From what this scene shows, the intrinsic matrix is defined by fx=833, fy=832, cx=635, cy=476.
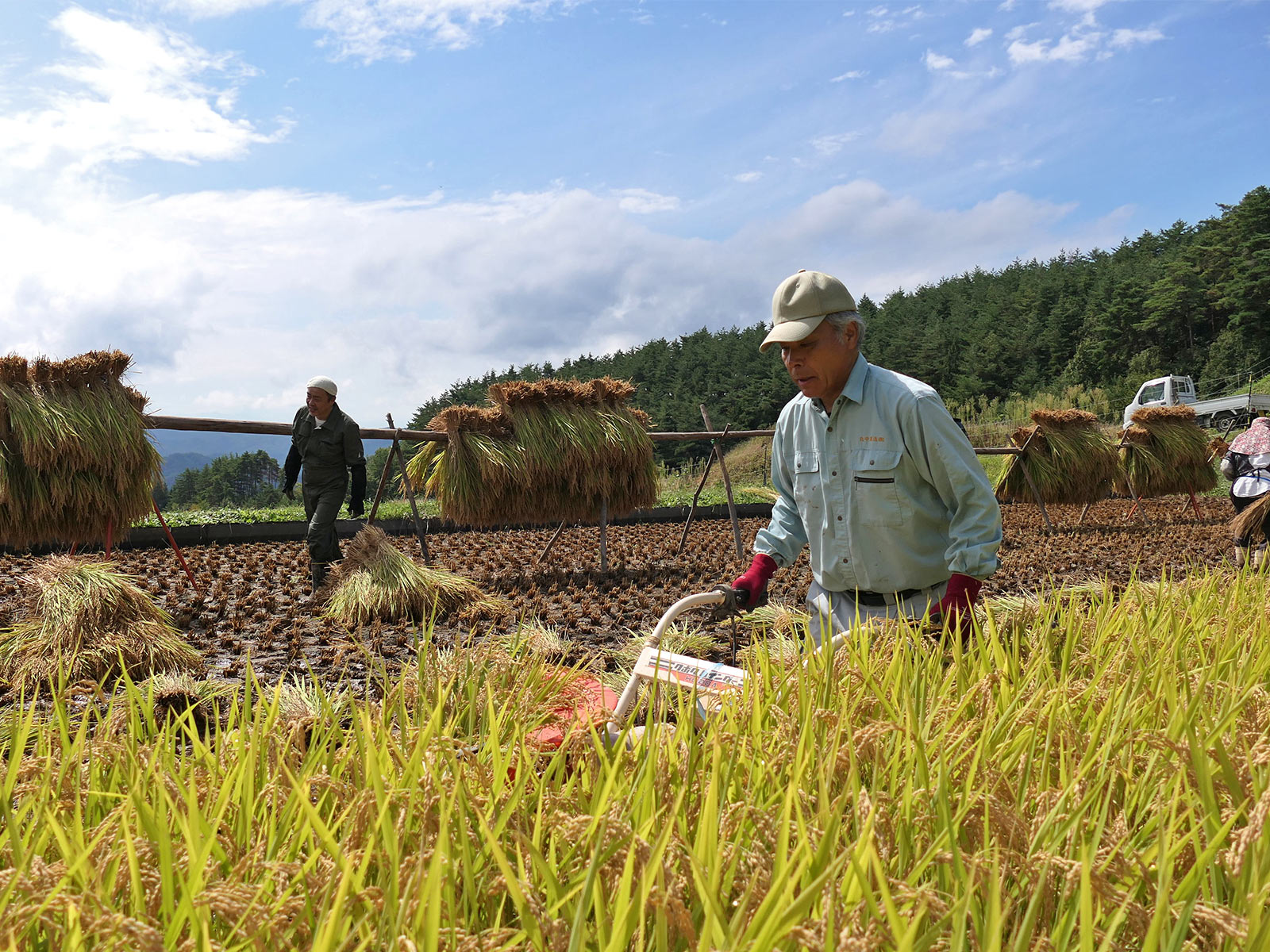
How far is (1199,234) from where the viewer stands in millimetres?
56188

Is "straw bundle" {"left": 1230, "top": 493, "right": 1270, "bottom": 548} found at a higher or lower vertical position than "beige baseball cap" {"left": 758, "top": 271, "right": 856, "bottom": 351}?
lower

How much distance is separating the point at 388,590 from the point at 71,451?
7.53 ft

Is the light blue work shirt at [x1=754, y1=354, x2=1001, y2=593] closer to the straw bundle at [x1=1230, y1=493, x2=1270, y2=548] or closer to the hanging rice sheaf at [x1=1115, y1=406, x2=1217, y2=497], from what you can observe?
the straw bundle at [x1=1230, y1=493, x2=1270, y2=548]

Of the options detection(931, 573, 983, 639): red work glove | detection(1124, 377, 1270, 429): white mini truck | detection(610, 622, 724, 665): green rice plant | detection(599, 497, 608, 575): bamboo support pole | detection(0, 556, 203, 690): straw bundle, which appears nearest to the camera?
detection(931, 573, 983, 639): red work glove

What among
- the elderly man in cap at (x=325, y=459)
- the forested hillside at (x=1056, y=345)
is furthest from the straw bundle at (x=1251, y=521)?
the forested hillside at (x=1056, y=345)

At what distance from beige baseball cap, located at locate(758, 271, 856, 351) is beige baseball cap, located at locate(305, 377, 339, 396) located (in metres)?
4.92

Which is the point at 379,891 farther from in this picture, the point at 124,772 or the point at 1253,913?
the point at 1253,913

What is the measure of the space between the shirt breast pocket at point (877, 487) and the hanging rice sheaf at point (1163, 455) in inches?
547

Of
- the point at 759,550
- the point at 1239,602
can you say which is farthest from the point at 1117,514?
the point at 759,550

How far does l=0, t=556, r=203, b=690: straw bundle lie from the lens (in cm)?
375

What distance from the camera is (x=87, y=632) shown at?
3914mm

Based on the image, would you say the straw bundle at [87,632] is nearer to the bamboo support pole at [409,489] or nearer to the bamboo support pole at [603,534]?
the bamboo support pole at [409,489]

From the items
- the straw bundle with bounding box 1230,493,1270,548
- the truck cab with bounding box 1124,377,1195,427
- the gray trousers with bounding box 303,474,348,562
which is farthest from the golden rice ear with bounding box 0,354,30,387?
the truck cab with bounding box 1124,377,1195,427

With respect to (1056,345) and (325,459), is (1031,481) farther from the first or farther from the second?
(1056,345)
